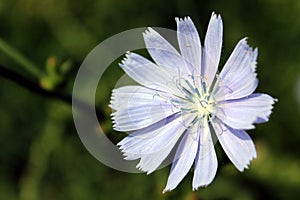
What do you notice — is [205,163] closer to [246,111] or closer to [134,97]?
[246,111]

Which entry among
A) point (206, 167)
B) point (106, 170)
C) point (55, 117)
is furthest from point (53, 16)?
point (206, 167)

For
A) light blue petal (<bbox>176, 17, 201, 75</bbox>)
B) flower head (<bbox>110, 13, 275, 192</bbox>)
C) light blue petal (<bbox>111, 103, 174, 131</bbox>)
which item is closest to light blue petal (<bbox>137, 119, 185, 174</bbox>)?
flower head (<bbox>110, 13, 275, 192</bbox>)

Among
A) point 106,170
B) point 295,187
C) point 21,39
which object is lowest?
point 106,170

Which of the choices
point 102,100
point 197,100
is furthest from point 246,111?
point 102,100

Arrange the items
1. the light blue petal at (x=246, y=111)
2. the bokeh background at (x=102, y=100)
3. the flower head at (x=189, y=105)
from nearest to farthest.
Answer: the light blue petal at (x=246, y=111), the flower head at (x=189, y=105), the bokeh background at (x=102, y=100)

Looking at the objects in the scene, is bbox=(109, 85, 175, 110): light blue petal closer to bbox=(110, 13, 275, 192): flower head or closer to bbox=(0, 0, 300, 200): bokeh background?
bbox=(110, 13, 275, 192): flower head

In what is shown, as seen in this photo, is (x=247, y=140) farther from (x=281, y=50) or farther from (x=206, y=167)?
(x=281, y=50)

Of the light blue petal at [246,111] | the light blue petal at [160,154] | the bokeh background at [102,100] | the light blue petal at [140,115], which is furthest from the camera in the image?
the bokeh background at [102,100]

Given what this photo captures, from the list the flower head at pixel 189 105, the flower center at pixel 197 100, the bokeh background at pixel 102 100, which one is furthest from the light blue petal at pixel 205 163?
the bokeh background at pixel 102 100

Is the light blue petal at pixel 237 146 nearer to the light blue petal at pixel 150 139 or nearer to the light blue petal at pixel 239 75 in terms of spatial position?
the light blue petal at pixel 239 75
